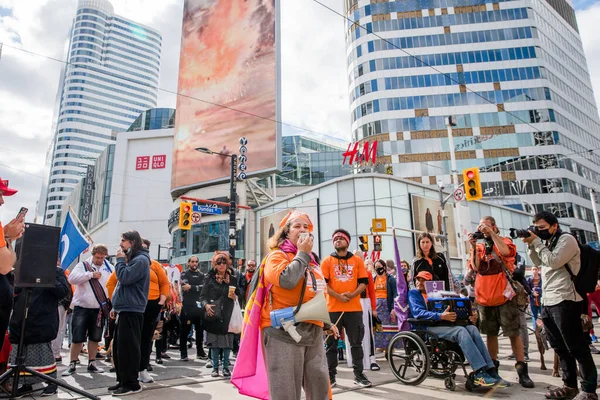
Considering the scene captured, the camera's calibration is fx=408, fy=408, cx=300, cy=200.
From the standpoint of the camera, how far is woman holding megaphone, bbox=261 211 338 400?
2807 millimetres

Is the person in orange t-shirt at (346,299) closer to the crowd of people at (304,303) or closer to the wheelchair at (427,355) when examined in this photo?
the crowd of people at (304,303)

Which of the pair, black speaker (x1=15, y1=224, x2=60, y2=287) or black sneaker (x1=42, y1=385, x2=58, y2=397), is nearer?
black speaker (x1=15, y1=224, x2=60, y2=287)

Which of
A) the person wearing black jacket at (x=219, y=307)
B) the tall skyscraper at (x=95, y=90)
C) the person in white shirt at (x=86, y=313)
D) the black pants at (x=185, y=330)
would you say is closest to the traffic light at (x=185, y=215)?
the black pants at (x=185, y=330)

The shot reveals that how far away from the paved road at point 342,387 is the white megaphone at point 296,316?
7.64ft

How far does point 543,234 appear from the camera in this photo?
183 inches

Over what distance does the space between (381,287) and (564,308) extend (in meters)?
4.95

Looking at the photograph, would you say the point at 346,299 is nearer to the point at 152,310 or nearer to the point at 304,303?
the point at 304,303

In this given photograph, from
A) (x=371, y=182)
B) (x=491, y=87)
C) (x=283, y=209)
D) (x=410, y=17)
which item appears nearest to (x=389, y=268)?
(x=371, y=182)

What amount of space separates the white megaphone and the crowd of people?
0.13ft

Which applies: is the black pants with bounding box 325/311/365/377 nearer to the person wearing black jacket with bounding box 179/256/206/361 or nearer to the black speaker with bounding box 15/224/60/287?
the black speaker with bounding box 15/224/60/287

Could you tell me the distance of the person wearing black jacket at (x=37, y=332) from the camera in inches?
190

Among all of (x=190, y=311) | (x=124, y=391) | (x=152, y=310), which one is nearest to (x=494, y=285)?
(x=152, y=310)

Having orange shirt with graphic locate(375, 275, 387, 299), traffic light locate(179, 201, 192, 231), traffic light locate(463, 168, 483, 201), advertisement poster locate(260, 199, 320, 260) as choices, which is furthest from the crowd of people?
advertisement poster locate(260, 199, 320, 260)

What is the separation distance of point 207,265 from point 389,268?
28.6m
